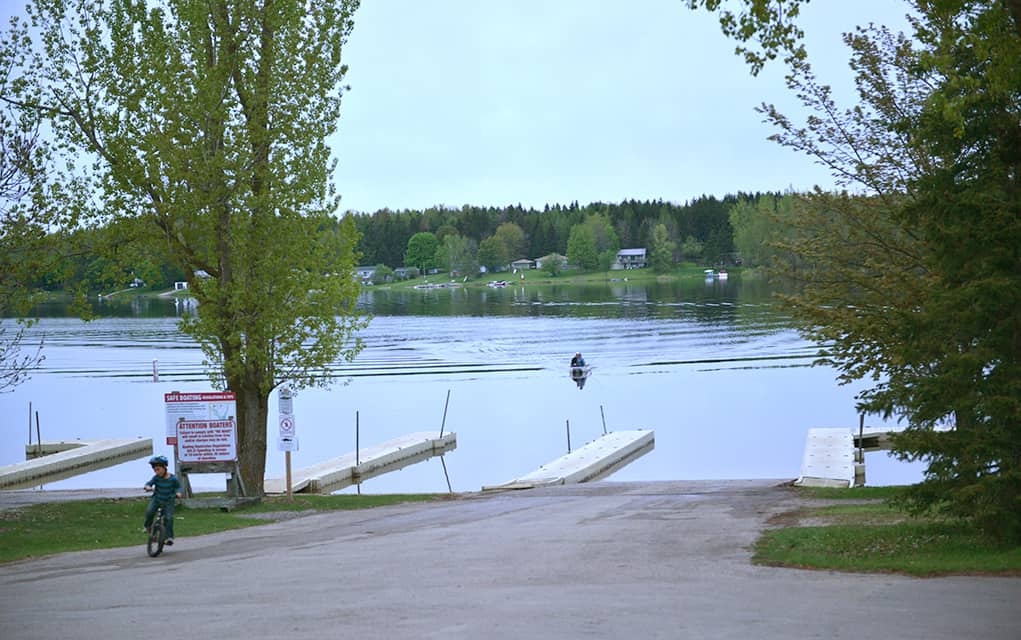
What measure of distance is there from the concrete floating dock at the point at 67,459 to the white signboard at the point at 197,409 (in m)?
15.1

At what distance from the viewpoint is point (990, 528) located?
1333 centimetres

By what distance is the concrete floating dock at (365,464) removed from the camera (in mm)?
34375

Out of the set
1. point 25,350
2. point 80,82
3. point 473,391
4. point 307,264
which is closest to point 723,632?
point 307,264

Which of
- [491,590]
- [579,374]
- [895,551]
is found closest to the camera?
[491,590]

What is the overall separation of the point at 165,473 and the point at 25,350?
8183cm

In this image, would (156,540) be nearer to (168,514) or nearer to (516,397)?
(168,514)

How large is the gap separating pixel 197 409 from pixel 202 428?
433mm

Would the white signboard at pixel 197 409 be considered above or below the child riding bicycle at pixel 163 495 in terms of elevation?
above

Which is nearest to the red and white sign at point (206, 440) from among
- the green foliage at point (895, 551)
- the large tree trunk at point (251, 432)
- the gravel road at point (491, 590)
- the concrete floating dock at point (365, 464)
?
the large tree trunk at point (251, 432)

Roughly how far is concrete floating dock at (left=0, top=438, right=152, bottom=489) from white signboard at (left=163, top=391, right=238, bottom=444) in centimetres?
1506

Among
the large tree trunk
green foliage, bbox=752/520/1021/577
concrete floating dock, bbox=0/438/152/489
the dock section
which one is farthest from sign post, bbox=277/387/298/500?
concrete floating dock, bbox=0/438/152/489

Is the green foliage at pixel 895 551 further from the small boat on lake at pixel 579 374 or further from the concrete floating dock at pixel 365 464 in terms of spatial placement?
the small boat on lake at pixel 579 374

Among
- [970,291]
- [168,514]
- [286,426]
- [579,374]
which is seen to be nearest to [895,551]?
[970,291]

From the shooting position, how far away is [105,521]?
72.2 ft
